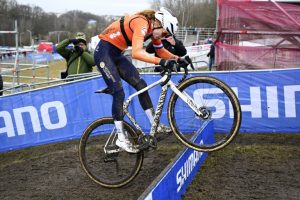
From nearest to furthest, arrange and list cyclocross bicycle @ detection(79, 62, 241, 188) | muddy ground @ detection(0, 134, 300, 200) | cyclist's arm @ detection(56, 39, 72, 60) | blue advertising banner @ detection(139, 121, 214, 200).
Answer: blue advertising banner @ detection(139, 121, 214, 200) → cyclocross bicycle @ detection(79, 62, 241, 188) → muddy ground @ detection(0, 134, 300, 200) → cyclist's arm @ detection(56, 39, 72, 60)

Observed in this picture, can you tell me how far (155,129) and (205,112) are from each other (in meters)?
0.76

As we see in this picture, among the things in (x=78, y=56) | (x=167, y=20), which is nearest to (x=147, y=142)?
(x=167, y=20)

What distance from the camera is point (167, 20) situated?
4488 millimetres

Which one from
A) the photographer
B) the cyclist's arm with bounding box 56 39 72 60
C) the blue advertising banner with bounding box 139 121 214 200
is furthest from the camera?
the cyclist's arm with bounding box 56 39 72 60

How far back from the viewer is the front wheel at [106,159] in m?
5.53

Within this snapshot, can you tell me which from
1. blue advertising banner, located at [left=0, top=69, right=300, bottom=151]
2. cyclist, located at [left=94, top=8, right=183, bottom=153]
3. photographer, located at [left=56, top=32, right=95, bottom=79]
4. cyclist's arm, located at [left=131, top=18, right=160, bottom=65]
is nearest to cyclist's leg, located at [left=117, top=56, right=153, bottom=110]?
cyclist, located at [left=94, top=8, right=183, bottom=153]

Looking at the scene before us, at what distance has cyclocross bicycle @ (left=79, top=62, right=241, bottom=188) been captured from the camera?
461 cm

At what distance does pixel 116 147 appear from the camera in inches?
217

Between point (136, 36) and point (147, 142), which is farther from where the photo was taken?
point (147, 142)

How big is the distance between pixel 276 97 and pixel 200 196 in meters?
3.42

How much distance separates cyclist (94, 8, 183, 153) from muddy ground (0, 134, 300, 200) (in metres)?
1.09

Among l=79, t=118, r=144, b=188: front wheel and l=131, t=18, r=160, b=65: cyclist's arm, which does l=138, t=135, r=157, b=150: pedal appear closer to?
l=79, t=118, r=144, b=188: front wheel

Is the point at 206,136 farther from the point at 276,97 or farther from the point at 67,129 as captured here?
the point at 67,129

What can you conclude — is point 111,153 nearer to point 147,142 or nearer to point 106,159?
point 106,159
